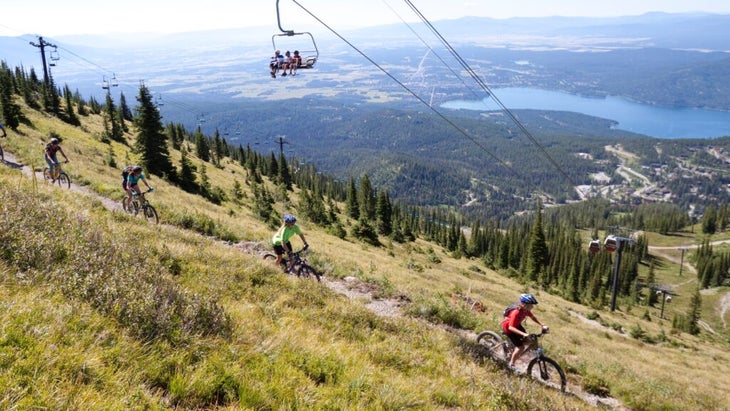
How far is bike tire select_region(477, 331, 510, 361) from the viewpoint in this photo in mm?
11234

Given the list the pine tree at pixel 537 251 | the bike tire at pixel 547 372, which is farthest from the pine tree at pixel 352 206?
the bike tire at pixel 547 372

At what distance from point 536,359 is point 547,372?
0.68m

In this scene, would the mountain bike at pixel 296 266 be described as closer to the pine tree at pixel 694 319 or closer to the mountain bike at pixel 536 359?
the mountain bike at pixel 536 359

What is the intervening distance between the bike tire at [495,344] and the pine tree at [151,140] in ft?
140

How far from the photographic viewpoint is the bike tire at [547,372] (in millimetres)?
10386

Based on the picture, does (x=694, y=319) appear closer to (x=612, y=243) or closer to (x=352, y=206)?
(x=352, y=206)

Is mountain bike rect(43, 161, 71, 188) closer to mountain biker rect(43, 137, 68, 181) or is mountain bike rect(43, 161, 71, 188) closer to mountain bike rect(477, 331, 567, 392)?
mountain biker rect(43, 137, 68, 181)

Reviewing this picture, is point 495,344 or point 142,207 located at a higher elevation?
point 142,207

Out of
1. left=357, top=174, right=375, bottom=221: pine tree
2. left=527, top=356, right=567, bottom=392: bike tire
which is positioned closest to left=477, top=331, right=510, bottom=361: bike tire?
left=527, top=356, right=567, bottom=392: bike tire

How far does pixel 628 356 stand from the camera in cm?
2339

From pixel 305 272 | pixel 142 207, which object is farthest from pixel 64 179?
pixel 305 272

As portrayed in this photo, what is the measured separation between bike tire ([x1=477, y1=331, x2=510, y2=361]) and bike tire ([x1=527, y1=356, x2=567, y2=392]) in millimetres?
808

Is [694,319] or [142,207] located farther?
[694,319]

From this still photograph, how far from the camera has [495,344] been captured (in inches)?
458
